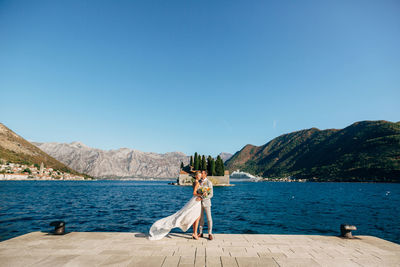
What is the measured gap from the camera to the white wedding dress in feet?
33.2

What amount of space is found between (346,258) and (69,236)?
11.8 meters

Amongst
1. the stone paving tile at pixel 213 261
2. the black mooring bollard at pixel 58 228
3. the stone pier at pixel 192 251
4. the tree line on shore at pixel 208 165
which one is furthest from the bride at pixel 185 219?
the tree line on shore at pixel 208 165

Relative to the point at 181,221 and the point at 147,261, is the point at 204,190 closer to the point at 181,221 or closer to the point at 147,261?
the point at 181,221

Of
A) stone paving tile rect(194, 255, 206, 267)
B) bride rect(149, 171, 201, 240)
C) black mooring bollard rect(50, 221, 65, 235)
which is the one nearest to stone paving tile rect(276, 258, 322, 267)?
stone paving tile rect(194, 255, 206, 267)

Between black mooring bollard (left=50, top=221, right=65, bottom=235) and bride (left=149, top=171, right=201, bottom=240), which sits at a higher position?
bride (left=149, top=171, right=201, bottom=240)

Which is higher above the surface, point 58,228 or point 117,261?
point 58,228

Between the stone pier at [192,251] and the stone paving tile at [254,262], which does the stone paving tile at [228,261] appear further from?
the stone paving tile at [254,262]

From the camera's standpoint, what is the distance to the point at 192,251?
837cm

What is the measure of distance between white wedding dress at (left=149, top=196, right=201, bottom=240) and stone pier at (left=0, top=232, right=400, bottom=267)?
453 mm

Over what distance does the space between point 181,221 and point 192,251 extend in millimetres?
2016

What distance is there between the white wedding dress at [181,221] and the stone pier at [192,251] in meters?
0.45

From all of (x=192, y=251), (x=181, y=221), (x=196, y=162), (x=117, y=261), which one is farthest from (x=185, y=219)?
(x=196, y=162)

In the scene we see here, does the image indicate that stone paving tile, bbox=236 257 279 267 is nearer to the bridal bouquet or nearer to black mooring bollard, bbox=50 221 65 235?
the bridal bouquet

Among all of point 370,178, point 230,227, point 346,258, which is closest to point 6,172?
point 230,227
